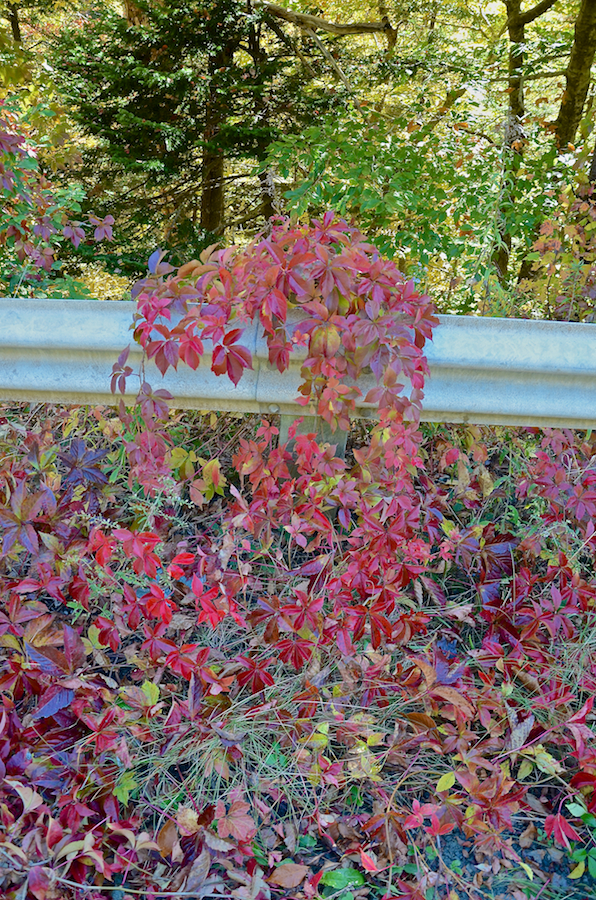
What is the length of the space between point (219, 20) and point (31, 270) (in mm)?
6459

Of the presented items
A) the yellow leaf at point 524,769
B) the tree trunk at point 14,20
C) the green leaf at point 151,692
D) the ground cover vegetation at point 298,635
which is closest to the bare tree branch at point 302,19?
the tree trunk at point 14,20

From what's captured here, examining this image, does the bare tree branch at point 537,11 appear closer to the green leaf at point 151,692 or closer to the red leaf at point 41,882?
the green leaf at point 151,692

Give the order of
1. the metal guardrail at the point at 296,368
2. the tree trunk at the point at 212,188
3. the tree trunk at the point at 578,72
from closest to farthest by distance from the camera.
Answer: the metal guardrail at the point at 296,368 → the tree trunk at the point at 578,72 → the tree trunk at the point at 212,188

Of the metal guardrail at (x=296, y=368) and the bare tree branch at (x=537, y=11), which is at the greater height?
the bare tree branch at (x=537, y=11)

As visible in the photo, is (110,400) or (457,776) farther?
(110,400)

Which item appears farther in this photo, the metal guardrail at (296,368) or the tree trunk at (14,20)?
the tree trunk at (14,20)

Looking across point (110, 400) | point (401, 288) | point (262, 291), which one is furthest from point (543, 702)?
point (110, 400)

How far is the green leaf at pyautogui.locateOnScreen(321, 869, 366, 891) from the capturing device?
1.36m

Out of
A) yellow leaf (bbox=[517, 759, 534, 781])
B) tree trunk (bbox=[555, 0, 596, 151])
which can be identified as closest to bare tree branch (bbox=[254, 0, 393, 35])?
tree trunk (bbox=[555, 0, 596, 151])

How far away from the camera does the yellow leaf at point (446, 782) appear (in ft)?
4.69

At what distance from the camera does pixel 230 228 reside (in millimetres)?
8711

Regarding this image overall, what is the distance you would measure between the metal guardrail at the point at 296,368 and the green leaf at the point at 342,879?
108 centimetres

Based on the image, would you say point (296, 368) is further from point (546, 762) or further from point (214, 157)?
point (214, 157)

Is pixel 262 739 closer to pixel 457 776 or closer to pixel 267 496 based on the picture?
pixel 457 776
